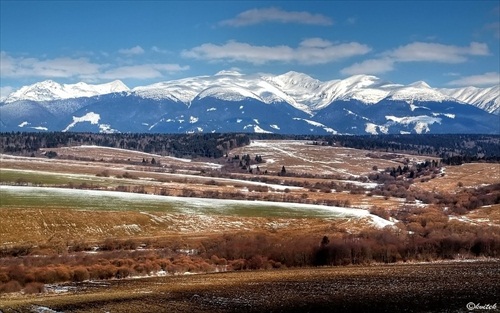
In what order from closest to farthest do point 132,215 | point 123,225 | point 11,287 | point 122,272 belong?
point 11,287, point 122,272, point 123,225, point 132,215

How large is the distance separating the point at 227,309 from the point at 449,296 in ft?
73.3

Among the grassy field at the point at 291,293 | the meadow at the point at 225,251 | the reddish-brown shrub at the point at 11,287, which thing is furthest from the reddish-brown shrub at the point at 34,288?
the grassy field at the point at 291,293

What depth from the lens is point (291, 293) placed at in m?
67.1

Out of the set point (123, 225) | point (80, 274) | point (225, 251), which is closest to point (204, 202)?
point (123, 225)

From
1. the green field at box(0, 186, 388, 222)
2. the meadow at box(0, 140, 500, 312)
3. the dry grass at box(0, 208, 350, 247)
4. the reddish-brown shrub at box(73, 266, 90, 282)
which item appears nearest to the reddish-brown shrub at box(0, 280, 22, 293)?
the meadow at box(0, 140, 500, 312)

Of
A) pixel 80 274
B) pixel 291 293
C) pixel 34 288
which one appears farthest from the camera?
pixel 80 274

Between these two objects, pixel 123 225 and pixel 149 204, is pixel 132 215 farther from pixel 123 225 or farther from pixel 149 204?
pixel 149 204

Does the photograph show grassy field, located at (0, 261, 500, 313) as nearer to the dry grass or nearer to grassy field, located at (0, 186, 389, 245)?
the dry grass

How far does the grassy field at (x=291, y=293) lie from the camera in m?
57.8

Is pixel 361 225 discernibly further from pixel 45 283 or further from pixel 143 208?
pixel 45 283

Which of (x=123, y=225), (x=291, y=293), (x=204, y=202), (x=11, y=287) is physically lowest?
(x=11, y=287)

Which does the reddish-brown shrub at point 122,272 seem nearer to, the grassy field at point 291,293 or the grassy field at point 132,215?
the grassy field at point 291,293

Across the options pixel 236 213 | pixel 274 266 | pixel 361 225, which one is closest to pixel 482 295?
pixel 274 266

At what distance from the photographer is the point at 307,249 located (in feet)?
335
